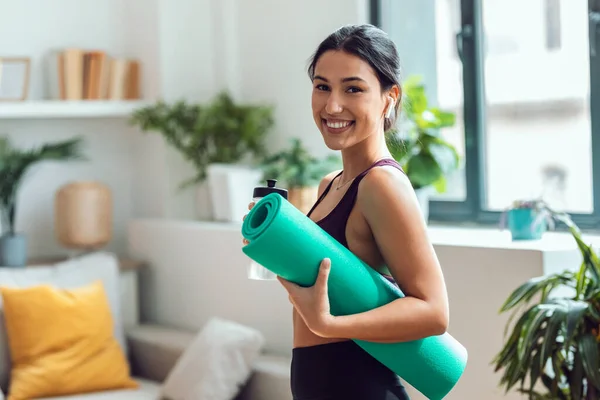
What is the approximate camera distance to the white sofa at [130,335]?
136 inches

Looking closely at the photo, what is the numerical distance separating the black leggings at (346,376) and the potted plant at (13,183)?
2666 mm

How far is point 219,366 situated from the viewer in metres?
3.30

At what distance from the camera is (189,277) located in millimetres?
4039

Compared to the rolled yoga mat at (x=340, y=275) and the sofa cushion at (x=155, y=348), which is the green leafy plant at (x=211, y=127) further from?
the rolled yoga mat at (x=340, y=275)

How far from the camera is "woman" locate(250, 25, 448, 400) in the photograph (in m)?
1.38

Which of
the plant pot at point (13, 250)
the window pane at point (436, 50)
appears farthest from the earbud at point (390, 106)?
the plant pot at point (13, 250)

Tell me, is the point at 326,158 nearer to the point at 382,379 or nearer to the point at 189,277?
the point at 189,277

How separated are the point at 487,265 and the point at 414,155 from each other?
2.73ft

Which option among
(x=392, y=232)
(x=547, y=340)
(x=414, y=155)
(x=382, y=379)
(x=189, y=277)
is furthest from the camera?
(x=189, y=277)

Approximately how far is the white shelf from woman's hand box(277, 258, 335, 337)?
304cm

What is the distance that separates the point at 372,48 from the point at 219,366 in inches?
81.5

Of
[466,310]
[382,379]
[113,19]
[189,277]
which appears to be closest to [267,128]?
[189,277]

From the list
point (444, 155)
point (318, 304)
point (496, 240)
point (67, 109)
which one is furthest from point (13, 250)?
point (318, 304)

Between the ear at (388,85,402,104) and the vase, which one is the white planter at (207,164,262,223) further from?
the ear at (388,85,402,104)
